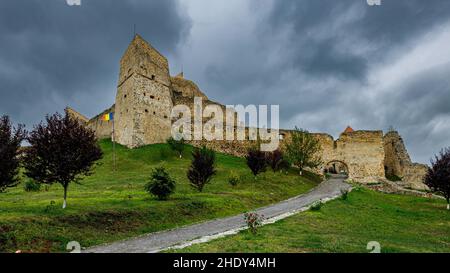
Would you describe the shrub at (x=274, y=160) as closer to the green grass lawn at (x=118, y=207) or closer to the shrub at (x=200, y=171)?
the green grass lawn at (x=118, y=207)

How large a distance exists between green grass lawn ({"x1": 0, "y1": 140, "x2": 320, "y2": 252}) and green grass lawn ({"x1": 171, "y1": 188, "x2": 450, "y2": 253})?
188 inches

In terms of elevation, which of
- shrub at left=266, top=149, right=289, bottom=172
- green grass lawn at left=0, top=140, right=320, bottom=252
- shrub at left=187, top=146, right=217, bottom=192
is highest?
shrub at left=266, top=149, right=289, bottom=172

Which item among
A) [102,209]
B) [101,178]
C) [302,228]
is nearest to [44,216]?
[102,209]

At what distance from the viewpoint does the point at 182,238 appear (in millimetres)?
11969

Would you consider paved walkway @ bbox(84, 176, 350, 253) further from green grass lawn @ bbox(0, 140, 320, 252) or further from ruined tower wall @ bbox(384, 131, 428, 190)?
ruined tower wall @ bbox(384, 131, 428, 190)

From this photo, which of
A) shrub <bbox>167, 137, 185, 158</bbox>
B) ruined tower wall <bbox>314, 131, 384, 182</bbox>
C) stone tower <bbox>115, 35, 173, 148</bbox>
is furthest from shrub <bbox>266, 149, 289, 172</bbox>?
stone tower <bbox>115, 35, 173, 148</bbox>

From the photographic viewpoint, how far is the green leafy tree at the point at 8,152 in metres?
13.8

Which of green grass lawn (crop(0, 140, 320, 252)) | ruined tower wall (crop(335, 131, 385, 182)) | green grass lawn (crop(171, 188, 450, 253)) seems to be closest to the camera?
green grass lawn (crop(171, 188, 450, 253))

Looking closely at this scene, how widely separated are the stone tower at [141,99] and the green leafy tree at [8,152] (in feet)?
83.8

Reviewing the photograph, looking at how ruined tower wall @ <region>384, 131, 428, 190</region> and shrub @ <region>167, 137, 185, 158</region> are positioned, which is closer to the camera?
shrub @ <region>167, 137, 185, 158</region>

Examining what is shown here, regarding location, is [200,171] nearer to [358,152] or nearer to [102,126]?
[358,152]

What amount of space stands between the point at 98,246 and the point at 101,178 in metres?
19.0

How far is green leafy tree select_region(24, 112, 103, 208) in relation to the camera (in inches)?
593
